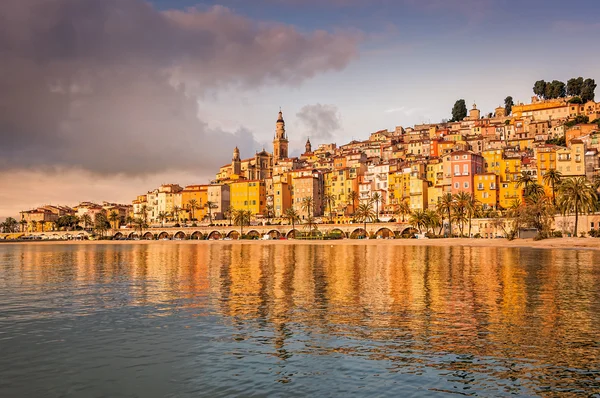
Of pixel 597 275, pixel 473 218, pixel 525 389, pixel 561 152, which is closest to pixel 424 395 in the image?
pixel 525 389

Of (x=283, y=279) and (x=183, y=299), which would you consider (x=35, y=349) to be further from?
(x=283, y=279)

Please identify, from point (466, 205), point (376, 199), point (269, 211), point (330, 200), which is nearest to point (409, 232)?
point (466, 205)

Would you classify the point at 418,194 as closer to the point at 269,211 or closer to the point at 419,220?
the point at 419,220

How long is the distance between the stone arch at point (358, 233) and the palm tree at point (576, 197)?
51194mm

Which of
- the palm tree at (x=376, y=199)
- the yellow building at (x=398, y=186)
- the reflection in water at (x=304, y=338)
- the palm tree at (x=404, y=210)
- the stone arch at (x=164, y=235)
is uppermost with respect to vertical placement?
the yellow building at (x=398, y=186)

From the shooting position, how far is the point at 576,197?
3617 inches

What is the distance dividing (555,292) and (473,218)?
297 ft

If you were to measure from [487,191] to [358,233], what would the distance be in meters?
34.1

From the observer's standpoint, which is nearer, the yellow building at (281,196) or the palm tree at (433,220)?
the palm tree at (433,220)

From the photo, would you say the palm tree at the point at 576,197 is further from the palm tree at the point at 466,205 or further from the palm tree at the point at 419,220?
the palm tree at the point at 419,220

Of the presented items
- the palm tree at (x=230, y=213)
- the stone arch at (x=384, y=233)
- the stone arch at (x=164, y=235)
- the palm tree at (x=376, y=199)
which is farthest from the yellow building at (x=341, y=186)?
the stone arch at (x=164, y=235)

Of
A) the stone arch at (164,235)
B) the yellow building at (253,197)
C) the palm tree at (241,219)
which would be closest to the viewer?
the palm tree at (241,219)

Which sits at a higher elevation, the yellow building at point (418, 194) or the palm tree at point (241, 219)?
the yellow building at point (418, 194)

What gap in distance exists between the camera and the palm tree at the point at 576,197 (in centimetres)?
9231
